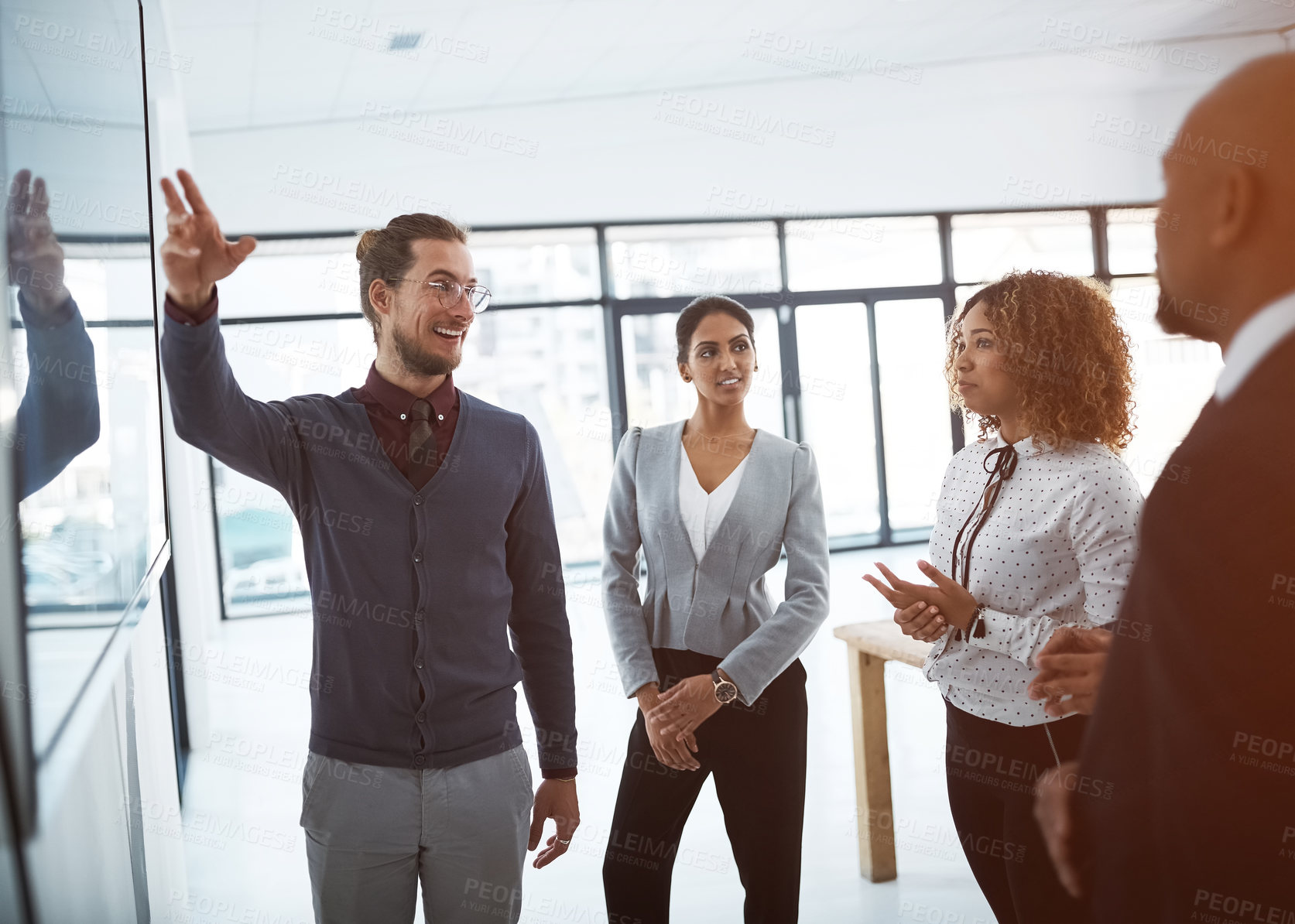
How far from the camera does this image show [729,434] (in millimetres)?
2246

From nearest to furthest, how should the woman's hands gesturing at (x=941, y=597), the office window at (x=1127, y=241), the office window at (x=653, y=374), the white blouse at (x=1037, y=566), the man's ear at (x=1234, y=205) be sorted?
the man's ear at (x=1234, y=205) < the white blouse at (x=1037, y=566) < the woman's hands gesturing at (x=941, y=597) < the office window at (x=653, y=374) < the office window at (x=1127, y=241)

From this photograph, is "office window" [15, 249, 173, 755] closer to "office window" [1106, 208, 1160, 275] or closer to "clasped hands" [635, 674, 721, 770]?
"clasped hands" [635, 674, 721, 770]

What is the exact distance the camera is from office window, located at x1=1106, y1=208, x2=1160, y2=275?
886 cm

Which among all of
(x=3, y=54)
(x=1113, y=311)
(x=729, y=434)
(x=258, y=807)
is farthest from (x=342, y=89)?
(x=3, y=54)

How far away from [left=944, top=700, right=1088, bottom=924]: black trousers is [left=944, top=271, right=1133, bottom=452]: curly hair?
519 mm

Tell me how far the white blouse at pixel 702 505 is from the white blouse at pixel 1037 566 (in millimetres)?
535

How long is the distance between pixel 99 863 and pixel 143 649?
85 cm

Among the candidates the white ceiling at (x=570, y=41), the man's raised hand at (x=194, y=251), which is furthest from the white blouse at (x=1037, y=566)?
the white ceiling at (x=570, y=41)

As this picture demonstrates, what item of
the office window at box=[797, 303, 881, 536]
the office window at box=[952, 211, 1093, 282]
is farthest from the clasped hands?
the office window at box=[952, 211, 1093, 282]

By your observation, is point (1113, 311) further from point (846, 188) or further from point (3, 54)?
point (846, 188)

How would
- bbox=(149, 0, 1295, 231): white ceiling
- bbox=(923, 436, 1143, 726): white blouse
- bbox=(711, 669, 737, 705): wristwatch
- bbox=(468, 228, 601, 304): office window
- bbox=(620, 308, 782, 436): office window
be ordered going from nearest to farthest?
bbox=(923, 436, 1143, 726): white blouse → bbox=(711, 669, 737, 705): wristwatch → bbox=(149, 0, 1295, 231): white ceiling → bbox=(468, 228, 601, 304): office window → bbox=(620, 308, 782, 436): office window

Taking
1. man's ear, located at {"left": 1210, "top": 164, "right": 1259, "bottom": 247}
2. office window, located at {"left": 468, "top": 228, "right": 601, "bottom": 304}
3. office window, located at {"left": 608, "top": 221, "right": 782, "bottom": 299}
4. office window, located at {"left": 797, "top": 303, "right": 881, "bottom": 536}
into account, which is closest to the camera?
man's ear, located at {"left": 1210, "top": 164, "right": 1259, "bottom": 247}

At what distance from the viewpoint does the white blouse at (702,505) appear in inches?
84.2

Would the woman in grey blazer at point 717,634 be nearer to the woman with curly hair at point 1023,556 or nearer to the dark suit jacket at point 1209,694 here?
the woman with curly hair at point 1023,556
